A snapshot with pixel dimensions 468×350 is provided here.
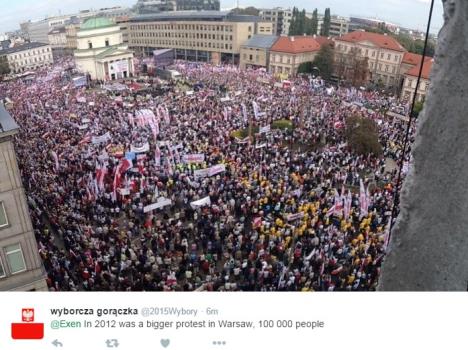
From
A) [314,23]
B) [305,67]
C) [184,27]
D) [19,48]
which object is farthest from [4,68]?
[314,23]

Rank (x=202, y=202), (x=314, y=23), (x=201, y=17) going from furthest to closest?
(x=201, y=17), (x=314, y=23), (x=202, y=202)

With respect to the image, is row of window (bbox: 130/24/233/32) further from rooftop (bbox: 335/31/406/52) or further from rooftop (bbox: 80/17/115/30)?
rooftop (bbox: 335/31/406/52)

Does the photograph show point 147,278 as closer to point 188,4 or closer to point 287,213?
point 287,213

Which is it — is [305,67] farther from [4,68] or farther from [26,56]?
[26,56]

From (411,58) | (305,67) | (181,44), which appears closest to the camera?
(411,58)

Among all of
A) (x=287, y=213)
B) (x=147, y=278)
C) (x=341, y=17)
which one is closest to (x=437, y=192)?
(x=147, y=278)
